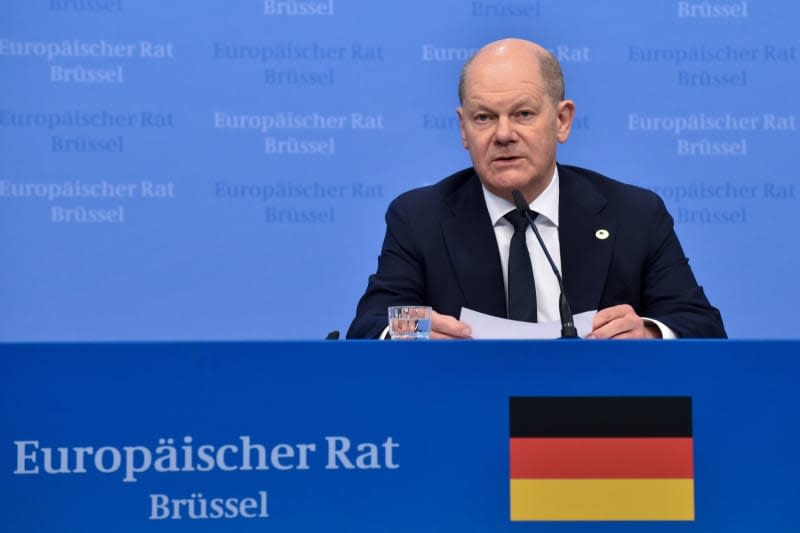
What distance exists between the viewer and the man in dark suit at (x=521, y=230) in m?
2.48

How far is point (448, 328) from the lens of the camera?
1.88m

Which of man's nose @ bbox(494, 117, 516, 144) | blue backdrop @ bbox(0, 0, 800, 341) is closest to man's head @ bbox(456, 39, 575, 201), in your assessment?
man's nose @ bbox(494, 117, 516, 144)

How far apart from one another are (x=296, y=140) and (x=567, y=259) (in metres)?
1.66

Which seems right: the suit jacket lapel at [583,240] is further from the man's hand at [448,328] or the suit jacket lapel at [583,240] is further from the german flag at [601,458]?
the german flag at [601,458]

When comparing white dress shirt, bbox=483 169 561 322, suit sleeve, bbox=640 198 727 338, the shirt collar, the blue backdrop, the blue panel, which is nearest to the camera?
the blue panel

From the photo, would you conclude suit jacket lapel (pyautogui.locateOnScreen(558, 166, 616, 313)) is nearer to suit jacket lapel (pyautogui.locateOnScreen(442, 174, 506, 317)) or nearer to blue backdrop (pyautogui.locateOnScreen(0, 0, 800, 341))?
suit jacket lapel (pyautogui.locateOnScreen(442, 174, 506, 317))

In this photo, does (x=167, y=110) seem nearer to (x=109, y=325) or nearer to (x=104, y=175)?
(x=104, y=175)

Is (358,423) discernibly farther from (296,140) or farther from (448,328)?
(296,140)

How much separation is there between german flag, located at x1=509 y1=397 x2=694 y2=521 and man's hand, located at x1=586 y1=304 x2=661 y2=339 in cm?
46

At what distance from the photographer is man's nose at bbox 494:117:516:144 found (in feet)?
8.21

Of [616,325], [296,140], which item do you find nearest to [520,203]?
[616,325]

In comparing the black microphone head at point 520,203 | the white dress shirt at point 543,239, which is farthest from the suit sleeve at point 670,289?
the black microphone head at point 520,203

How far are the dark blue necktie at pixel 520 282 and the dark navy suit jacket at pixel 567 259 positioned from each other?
0.06m

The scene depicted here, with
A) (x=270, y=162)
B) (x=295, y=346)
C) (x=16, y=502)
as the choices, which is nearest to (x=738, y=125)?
(x=270, y=162)
